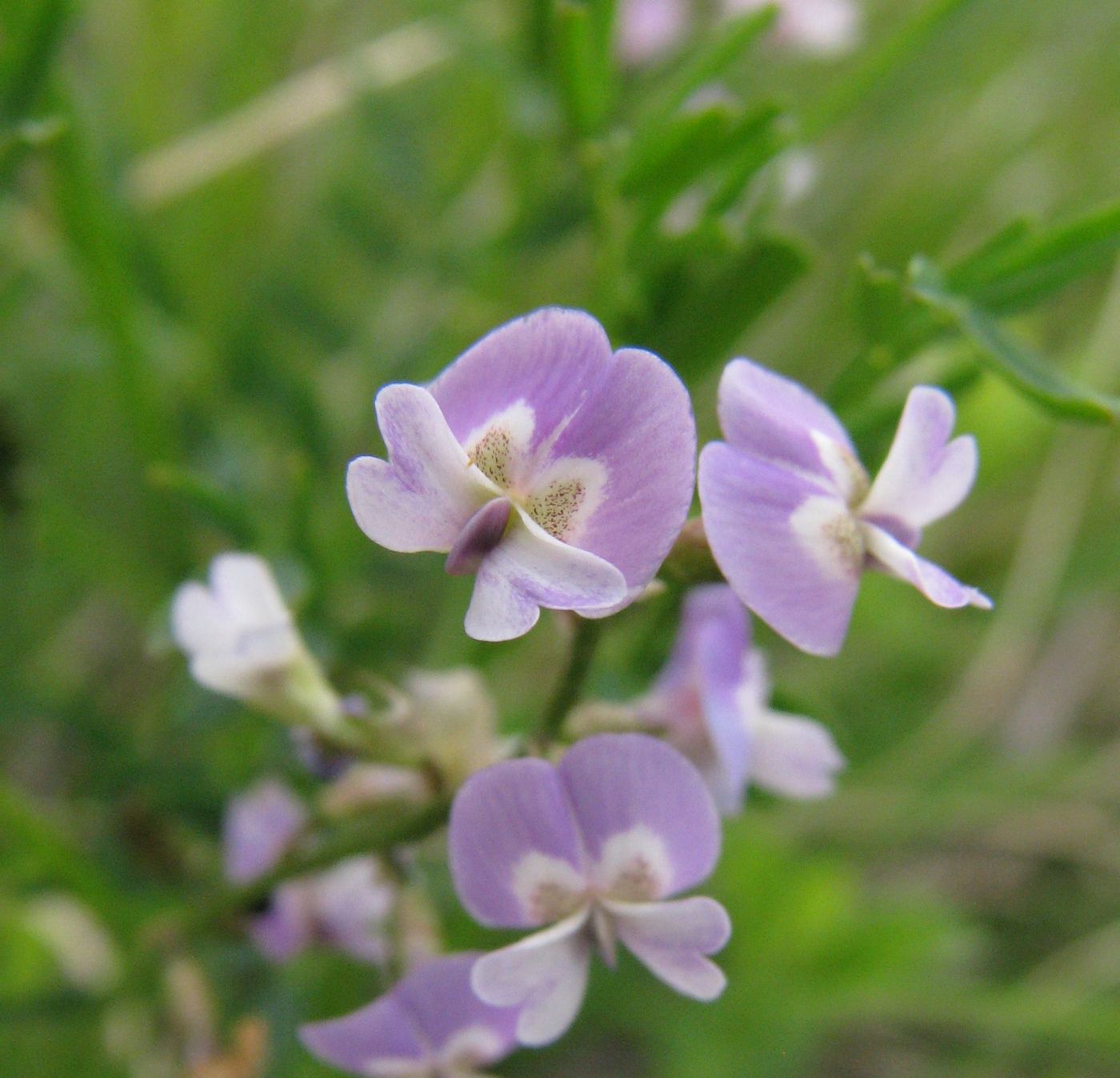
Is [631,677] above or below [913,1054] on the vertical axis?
above

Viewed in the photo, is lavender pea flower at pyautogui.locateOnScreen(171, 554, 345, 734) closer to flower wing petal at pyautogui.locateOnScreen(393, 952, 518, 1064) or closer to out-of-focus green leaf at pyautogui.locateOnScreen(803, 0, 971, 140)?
flower wing petal at pyautogui.locateOnScreen(393, 952, 518, 1064)

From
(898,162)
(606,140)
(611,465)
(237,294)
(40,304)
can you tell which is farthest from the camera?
(898,162)

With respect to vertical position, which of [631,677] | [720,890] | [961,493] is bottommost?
[720,890]

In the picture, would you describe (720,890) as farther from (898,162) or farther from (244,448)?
(898,162)

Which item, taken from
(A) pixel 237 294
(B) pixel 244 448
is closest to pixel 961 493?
(B) pixel 244 448

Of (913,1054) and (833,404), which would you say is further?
(913,1054)

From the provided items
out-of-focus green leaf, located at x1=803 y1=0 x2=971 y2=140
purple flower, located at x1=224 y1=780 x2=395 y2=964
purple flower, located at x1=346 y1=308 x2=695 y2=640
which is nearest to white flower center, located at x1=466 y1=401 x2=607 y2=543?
purple flower, located at x1=346 y1=308 x2=695 y2=640

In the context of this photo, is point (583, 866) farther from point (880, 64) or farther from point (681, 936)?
point (880, 64)

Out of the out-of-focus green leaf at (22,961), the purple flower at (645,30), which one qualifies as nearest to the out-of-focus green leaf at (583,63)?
the purple flower at (645,30)
